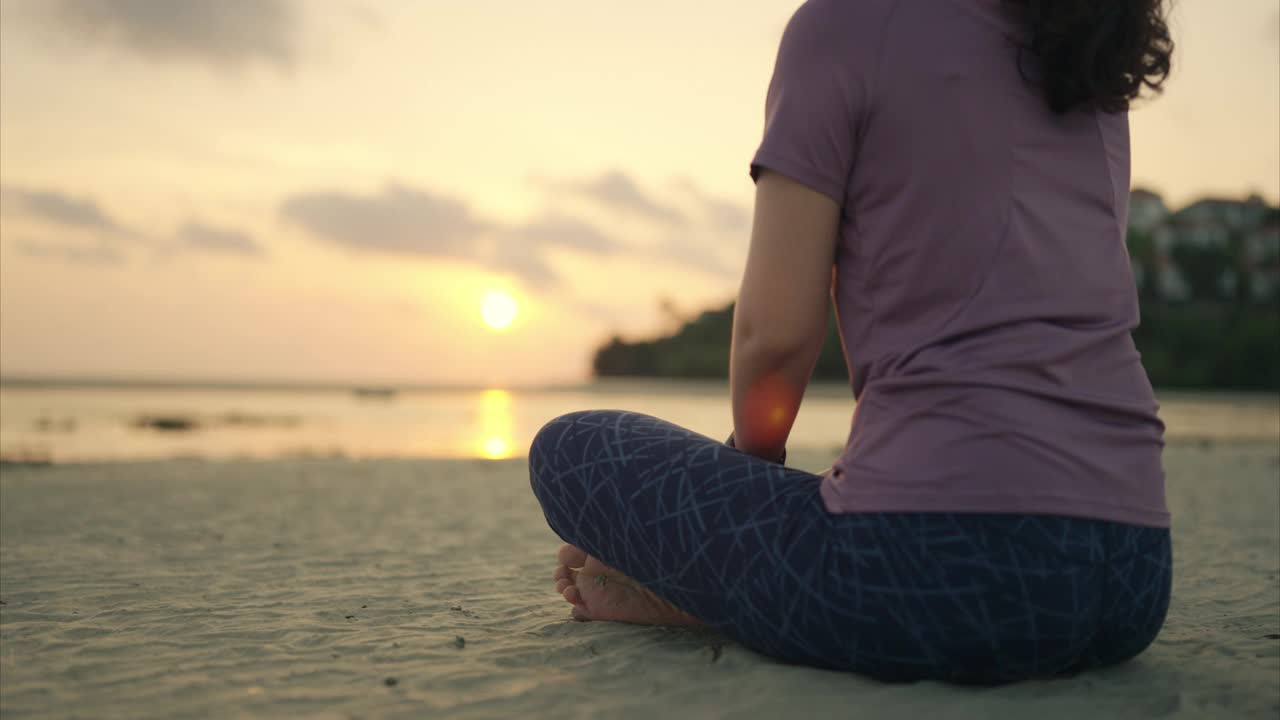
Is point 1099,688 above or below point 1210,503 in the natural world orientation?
above

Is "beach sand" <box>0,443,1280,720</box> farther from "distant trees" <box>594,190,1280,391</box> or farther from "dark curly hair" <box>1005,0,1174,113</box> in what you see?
"distant trees" <box>594,190,1280,391</box>

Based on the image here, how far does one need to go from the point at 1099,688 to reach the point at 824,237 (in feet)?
3.61

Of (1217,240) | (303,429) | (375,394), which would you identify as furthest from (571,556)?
(1217,240)

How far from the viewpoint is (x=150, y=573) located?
11.6ft

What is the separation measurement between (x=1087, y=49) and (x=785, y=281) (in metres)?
0.63

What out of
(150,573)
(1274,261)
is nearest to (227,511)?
(150,573)

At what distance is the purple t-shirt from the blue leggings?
0.22 ft

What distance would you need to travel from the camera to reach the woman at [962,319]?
1.58 metres

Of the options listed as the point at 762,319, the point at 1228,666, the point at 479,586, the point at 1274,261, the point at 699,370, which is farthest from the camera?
the point at 1274,261

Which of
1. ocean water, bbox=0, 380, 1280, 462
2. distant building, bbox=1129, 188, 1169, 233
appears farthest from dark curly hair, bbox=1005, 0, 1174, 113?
distant building, bbox=1129, 188, 1169, 233

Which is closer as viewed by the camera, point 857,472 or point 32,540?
point 857,472

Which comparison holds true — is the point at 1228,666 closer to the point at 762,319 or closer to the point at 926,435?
the point at 926,435

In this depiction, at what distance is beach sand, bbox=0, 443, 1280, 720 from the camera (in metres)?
1.88

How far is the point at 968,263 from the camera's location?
158 cm
